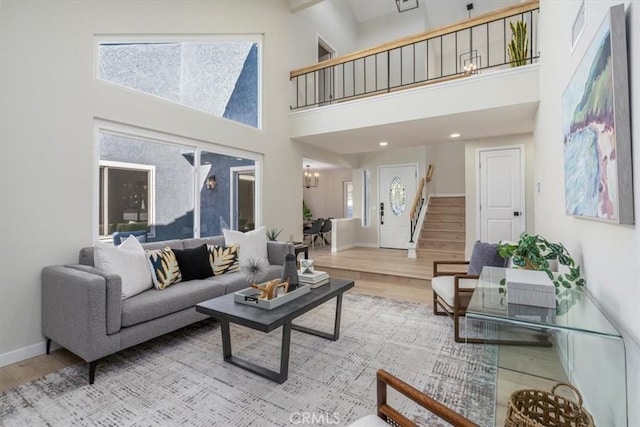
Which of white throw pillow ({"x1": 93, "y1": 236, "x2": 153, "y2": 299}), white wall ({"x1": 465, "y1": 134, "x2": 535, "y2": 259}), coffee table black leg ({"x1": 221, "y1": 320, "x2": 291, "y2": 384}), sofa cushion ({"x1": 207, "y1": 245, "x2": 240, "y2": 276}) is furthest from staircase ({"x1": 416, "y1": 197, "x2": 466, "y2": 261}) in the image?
white throw pillow ({"x1": 93, "y1": 236, "x2": 153, "y2": 299})

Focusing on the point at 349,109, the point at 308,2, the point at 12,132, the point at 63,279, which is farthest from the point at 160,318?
the point at 308,2

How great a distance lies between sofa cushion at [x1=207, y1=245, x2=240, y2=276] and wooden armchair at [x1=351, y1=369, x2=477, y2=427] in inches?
102

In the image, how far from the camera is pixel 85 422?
175 centimetres

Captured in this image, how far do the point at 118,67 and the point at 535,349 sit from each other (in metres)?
4.24

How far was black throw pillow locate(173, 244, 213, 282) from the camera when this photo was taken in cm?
314

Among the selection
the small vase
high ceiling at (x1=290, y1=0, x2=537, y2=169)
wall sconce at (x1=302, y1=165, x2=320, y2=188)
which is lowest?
the small vase

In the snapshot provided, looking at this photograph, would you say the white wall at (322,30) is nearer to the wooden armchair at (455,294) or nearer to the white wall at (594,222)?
the white wall at (594,222)

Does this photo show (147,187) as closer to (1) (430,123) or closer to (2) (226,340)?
(2) (226,340)

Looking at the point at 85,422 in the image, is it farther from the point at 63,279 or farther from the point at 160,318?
the point at 63,279

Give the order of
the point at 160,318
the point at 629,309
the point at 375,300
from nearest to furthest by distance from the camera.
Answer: the point at 629,309 → the point at 160,318 → the point at 375,300

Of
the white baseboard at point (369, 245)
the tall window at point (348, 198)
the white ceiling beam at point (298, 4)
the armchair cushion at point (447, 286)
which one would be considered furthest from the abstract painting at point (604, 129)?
the tall window at point (348, 198)

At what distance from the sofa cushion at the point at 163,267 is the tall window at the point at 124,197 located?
57 cm

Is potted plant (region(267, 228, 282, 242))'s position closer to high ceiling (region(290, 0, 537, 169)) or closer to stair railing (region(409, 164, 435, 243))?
high ceiling (region(290, 0, 537, 169))

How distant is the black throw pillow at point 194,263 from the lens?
123 inches
